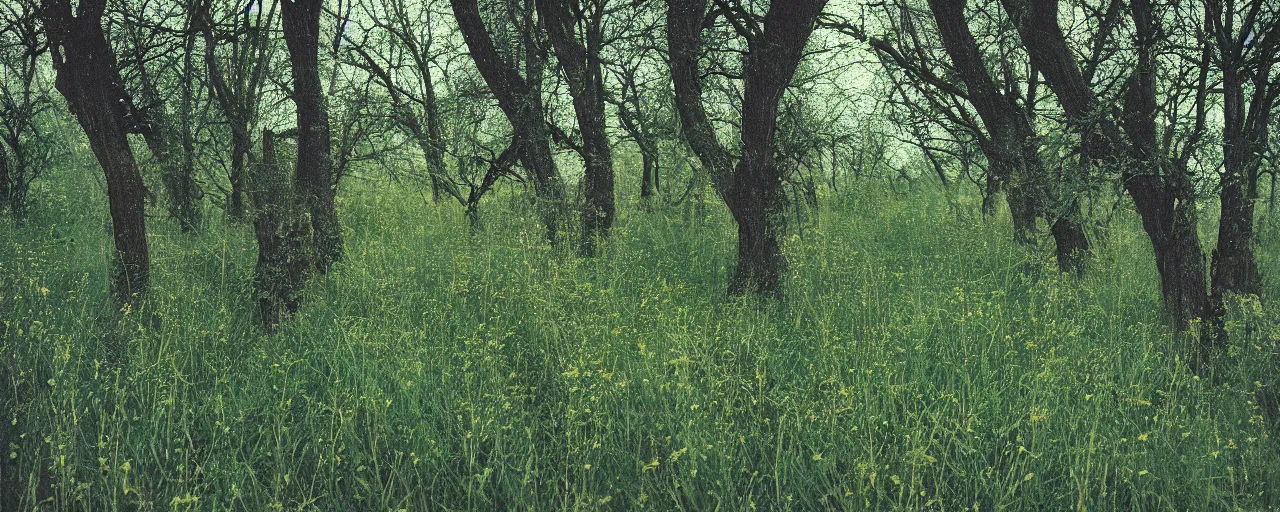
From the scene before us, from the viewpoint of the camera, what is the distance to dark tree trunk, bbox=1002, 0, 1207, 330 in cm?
557

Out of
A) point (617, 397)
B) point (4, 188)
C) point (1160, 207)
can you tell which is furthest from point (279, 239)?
point (4, 188)

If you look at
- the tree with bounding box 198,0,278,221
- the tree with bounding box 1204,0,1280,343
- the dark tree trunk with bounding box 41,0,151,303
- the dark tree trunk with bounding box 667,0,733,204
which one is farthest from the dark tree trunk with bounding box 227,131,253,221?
the tree with bounding box 1204,0,1280,343

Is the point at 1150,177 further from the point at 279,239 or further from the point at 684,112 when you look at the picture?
the point at 279,239

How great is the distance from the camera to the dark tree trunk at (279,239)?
21.5 ft

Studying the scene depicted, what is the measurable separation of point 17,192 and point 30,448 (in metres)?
8.63

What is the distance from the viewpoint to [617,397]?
15.5 ft

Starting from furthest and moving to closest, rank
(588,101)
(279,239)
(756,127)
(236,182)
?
(236,182) < (588,101) < (756,127) < (279,239)

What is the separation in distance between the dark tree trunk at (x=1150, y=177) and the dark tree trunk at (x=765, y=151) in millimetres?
Answer: 1704

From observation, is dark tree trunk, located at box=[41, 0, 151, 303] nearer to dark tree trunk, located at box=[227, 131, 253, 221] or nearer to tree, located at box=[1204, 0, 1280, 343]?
dark tree trunk, located at box=[227, 131, 253, 221]

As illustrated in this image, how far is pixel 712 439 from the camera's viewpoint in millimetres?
4195

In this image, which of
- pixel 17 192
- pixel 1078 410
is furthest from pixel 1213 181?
pixel 17 192

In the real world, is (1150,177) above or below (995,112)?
below

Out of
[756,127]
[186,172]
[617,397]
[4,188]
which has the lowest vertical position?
[617,397]

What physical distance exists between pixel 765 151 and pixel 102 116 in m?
5.12
